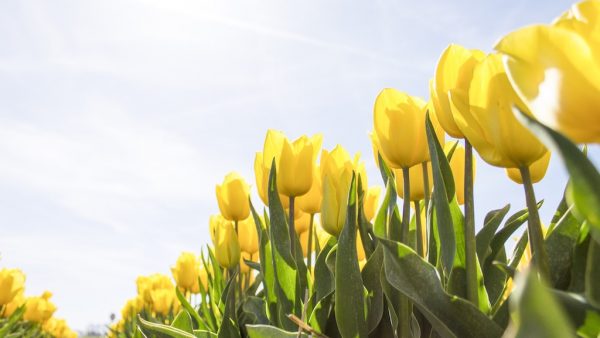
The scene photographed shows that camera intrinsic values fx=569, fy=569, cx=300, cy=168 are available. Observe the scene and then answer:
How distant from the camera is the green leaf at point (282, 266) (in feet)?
4.77

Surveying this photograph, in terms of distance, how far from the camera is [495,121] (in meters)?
0.89

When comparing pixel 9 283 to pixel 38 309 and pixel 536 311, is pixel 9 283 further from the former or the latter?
pixel 536 311

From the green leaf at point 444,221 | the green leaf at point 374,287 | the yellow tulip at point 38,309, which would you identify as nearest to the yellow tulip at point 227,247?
the green leaf at point 374,287

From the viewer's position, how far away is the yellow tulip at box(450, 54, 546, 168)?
34.2 inches

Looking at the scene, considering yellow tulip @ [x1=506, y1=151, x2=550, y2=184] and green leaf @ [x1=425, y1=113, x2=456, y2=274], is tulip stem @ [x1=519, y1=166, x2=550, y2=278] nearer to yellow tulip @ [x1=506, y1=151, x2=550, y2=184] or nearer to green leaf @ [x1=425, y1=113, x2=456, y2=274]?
green leaf @ [x1=425, y1=113, x2=456, y2=274]

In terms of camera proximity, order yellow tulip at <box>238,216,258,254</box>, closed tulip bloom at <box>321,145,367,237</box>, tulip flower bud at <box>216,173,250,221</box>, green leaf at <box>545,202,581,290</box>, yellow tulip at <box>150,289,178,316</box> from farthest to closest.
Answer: yellow tulip at <box>150,289,178,316</box>, yellow tulip at <box>238,216,258,254</box>, tulip flower bud at <box>216,173,250,221</box>, closed tulip bloom at <box>321,145,367,237</box>, green leaf at <box>545,202,581,290</box>

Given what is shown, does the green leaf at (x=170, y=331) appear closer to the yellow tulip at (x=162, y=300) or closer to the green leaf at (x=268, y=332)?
the green leaf at (x=268, y=332)

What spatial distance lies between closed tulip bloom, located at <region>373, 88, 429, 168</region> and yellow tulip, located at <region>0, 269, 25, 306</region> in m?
4.10

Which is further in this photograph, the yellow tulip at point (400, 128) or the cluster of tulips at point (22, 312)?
the cluster of tulips at point (22, 312)

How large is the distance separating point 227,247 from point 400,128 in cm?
118

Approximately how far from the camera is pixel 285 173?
173 cm

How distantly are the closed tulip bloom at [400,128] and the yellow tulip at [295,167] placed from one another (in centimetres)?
40

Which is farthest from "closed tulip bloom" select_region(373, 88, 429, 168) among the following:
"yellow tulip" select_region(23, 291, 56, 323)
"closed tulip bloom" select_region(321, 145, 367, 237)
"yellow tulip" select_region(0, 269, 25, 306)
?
"yellow tulip" select_region(23, 291, 56, 323)

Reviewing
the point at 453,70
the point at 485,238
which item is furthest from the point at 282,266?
the point at 453,70
